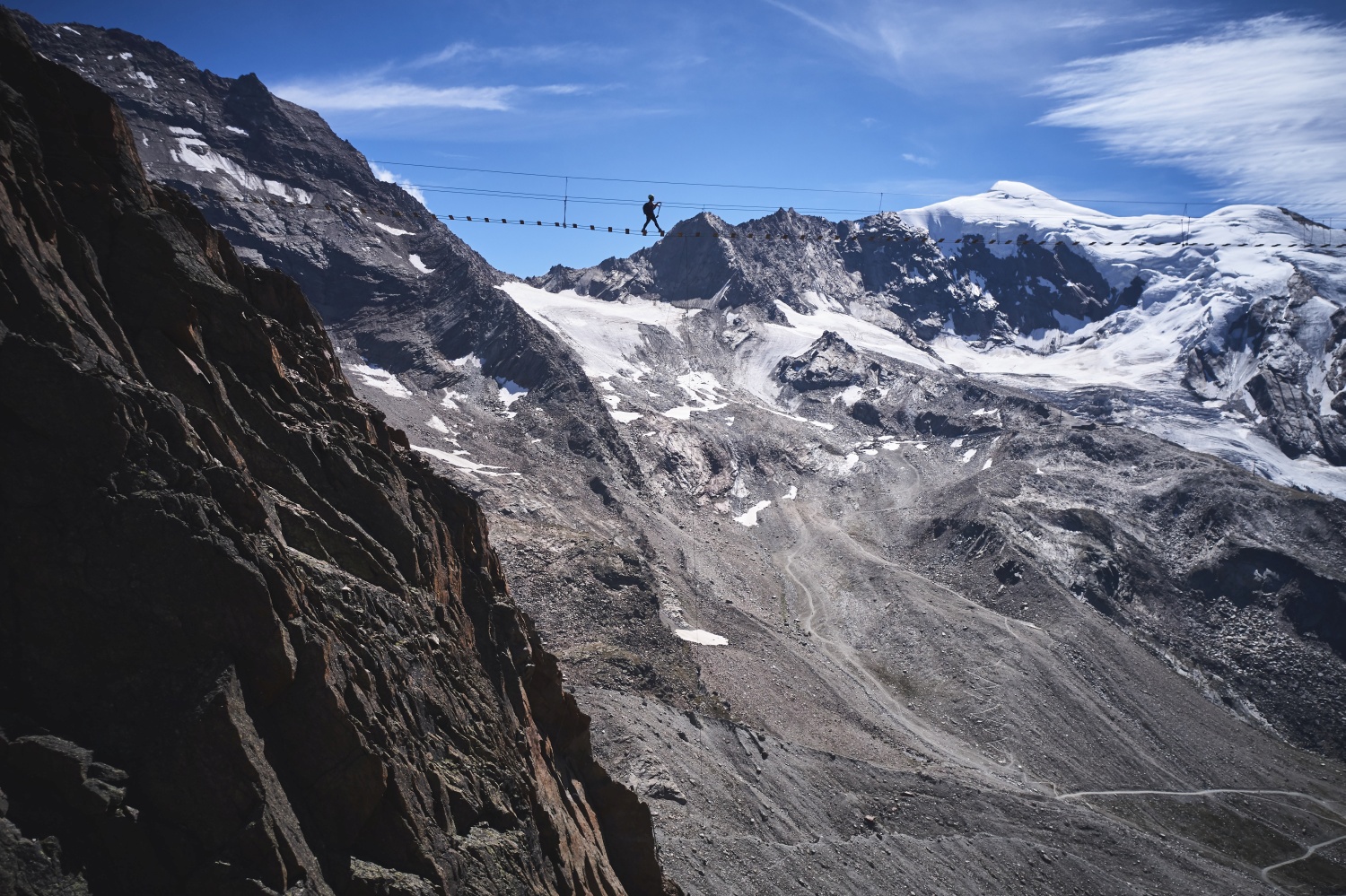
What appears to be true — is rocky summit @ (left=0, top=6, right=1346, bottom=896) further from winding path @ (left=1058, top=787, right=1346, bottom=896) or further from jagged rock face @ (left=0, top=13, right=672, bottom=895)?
winding path @ (left=1058, top=787, right=1346, bottom=896)

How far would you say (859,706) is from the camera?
71.6 meters

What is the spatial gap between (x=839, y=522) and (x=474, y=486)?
51.1 meters

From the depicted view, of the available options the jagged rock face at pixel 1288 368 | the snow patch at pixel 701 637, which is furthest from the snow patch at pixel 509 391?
the jagged rock face at pixel 1288 368

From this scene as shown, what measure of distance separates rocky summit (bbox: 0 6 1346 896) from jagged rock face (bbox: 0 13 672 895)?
0.07 m

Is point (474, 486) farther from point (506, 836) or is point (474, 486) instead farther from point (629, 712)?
point (506, 836)

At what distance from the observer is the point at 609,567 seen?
76.4 meters

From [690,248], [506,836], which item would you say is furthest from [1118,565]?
[690,248]

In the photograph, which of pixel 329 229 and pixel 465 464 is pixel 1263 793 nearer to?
pixel 465 464

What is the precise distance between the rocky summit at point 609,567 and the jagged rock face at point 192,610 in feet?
0.22

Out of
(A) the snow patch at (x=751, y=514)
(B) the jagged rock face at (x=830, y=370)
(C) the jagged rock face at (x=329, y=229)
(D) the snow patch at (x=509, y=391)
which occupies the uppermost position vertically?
(C) the jagged rock face at (x=329, y=229)

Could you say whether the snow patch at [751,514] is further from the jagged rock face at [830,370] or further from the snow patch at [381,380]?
the snow patch at [381,380]

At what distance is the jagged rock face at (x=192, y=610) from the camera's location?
10695 millimetres

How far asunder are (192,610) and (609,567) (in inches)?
2560

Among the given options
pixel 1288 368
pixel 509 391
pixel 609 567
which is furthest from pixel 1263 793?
pixel 1288 368
